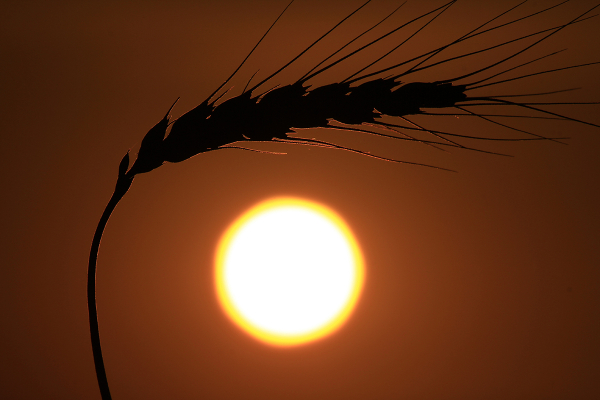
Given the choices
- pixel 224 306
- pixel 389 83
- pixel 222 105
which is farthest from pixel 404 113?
pixel 224 306

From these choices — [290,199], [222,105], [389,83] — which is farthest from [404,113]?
[290,199]

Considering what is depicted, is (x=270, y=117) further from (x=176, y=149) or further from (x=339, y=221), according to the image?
(x=339, y=221)

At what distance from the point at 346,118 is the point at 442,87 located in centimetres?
9

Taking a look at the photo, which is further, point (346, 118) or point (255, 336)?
point (255, 336)

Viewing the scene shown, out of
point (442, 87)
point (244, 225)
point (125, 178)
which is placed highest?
point (244, 225)

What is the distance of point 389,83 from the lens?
0.34 meters

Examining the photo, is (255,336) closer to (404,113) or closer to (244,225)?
(244,225)

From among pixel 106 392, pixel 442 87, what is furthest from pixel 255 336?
pixel 442 87

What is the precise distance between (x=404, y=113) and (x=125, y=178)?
271 millimetres

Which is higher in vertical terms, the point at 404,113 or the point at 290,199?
the point at 290,199

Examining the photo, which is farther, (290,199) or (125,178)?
(290,199)

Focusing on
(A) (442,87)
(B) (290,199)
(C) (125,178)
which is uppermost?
(B) (290,199)

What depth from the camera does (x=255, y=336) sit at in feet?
6.18

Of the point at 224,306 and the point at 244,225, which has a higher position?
the point at 244,225
